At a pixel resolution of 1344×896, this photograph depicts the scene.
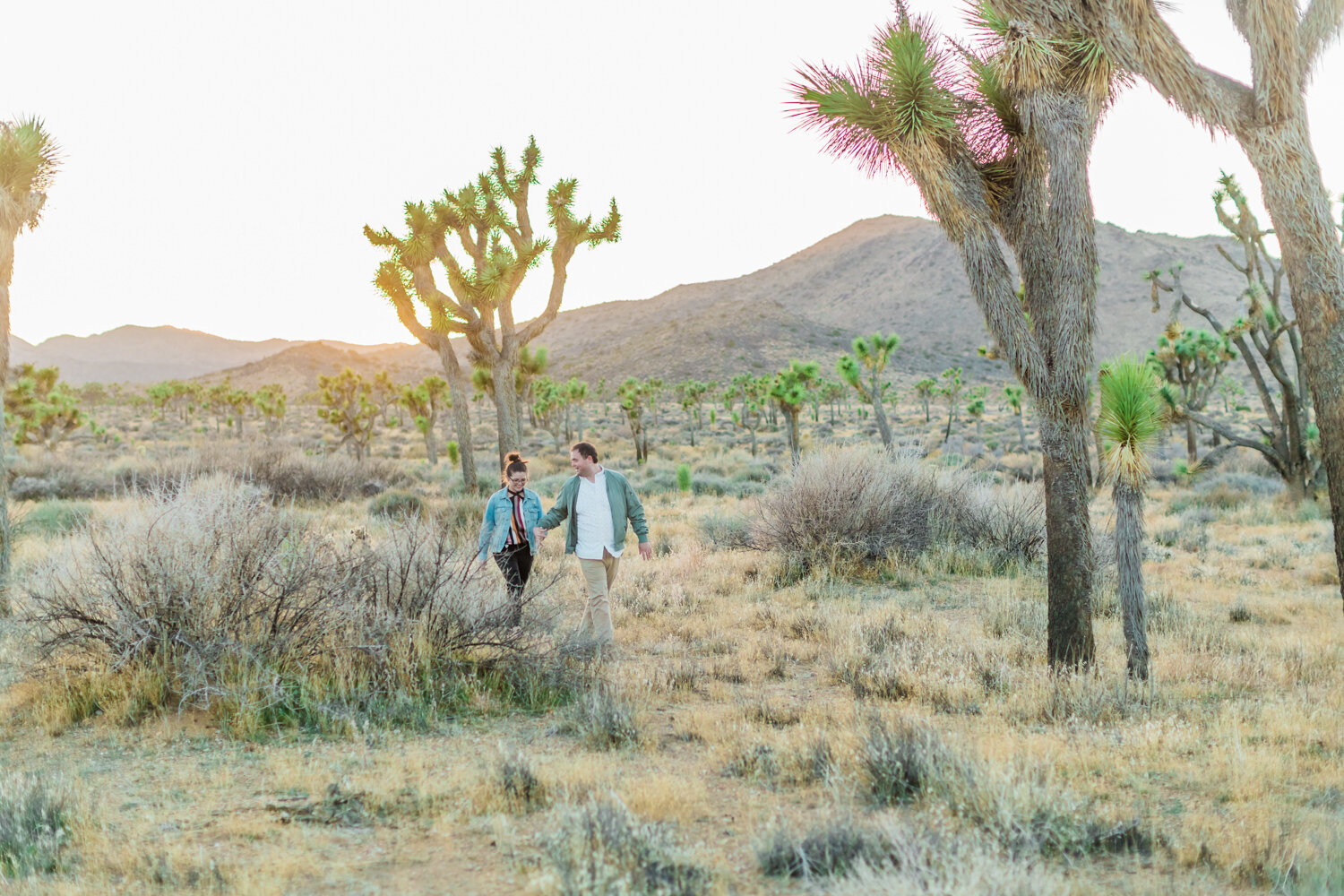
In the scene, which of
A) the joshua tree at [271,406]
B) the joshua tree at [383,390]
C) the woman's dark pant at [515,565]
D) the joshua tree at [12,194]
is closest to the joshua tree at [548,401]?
the joshua tree at [383,390]

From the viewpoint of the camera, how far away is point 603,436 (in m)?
52.3

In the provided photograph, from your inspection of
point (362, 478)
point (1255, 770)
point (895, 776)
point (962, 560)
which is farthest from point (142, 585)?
point (362, 478)

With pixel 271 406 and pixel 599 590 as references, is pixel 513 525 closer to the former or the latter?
pixel 599 590

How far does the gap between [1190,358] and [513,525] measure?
24.2 metres

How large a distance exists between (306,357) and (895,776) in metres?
165

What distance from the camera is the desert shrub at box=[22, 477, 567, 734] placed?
6191 mm

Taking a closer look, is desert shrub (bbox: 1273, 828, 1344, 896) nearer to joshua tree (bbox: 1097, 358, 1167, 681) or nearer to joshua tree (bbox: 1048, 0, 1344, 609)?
joshua tree (bbox: 1048, 0, 1344, 609)

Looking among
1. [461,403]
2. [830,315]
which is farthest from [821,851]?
[830,315]

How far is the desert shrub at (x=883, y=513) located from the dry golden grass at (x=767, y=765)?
10.3 feet

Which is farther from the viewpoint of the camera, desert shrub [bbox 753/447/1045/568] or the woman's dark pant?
desert shrub [bbox 753/447/1045/568]

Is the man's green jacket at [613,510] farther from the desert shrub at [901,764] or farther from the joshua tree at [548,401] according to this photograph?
the joshua tree at [548,401]

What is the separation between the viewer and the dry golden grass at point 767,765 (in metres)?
3.89

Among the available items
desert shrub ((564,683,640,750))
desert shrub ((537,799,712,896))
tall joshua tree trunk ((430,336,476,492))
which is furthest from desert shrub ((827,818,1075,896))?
tall joshua tree trunk ((430,336,476,492))

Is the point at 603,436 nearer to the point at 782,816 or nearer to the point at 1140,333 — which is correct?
the point at 782,816
